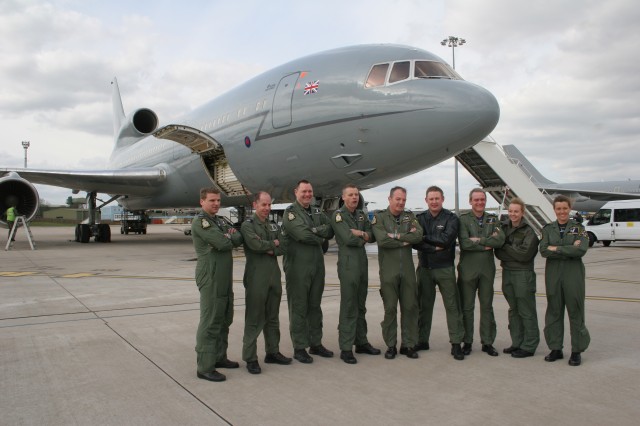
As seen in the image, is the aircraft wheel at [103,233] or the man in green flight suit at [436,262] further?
the aircraft wheel at [103,233]

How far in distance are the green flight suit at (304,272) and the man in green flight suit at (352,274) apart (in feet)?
0.54

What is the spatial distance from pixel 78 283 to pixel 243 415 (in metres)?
6.90

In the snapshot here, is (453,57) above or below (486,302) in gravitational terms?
above

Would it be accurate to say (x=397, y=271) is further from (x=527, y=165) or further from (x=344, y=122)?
(x=527, y=165)

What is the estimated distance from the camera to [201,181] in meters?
14.8

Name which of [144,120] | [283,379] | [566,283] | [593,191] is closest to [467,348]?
[566,283]

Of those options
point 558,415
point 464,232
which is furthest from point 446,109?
point 558,415

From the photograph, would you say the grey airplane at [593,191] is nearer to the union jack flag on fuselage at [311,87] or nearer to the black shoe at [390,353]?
the union jack flag on fuselage at [311,87]

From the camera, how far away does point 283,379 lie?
3938mm

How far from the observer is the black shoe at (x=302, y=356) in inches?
173

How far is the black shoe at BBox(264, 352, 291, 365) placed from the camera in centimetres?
435

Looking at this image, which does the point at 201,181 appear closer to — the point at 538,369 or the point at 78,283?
the point at 78,283

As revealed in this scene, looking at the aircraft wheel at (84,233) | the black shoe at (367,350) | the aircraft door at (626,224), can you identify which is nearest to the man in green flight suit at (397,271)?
the black shoe at (367,350)

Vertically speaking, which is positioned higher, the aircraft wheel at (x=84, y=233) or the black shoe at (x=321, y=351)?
the aircraft wheel at (x=84, y=233)
